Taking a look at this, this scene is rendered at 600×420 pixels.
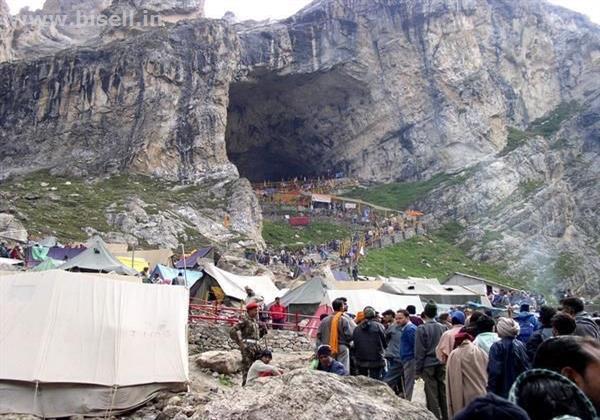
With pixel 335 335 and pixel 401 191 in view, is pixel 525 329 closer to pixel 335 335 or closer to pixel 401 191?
pixel 335 335

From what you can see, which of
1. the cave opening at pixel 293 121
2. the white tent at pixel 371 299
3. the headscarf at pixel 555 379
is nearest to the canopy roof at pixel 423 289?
the white tent at pixel 371 299

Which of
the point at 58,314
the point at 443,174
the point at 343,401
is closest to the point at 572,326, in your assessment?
the point at 343,401

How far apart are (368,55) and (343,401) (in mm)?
59875

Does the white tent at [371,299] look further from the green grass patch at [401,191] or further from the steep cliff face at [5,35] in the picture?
the steep cliff face at [5,35]

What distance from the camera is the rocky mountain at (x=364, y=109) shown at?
50250 millimetres

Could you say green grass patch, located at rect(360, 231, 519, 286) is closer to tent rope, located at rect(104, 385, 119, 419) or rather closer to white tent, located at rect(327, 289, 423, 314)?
white tent, located at rect(327, 289, 423, 314)

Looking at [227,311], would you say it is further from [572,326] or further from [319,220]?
[319,220]

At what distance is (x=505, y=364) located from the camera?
5867mm

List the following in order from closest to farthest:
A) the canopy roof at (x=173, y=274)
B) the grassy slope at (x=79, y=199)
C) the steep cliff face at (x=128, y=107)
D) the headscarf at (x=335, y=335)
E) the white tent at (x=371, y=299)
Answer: the headscarf at (x=335, y=335)
the white tent at (x=371, y=299)
the canopy roof at (x=173, y=274)
the grassy slope at (x=79, y=199)
the steep cliff face at (x=128, y=107)

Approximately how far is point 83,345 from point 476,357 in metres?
6.25

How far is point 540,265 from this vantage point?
147ft

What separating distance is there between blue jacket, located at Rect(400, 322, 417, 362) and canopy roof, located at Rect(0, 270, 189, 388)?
3.79 metres

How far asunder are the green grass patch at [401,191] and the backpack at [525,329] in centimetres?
4817

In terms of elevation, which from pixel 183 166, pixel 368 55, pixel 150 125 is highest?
pixel 368 55
